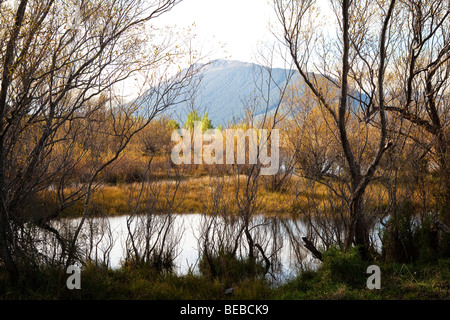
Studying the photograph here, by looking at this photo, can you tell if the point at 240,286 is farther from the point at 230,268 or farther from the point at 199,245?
the point at 199,245

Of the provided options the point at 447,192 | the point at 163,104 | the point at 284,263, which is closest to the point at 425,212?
the point at 447,192

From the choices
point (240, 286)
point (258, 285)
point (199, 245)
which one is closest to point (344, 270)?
point (258, 285)

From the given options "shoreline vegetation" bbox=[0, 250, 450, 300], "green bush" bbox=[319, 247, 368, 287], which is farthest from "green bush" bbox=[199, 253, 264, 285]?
"green bush" bbox=[319, 247, 368, 287]

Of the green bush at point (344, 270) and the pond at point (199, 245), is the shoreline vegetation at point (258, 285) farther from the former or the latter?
the pond at point (199, 245)

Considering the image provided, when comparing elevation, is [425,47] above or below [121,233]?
above

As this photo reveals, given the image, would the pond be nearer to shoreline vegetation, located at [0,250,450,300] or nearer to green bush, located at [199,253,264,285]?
green bush, located at [199,253,264,285]

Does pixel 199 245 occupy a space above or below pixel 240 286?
above

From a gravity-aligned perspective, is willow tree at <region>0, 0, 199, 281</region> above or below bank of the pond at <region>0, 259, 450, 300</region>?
above

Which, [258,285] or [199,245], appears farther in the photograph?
[199,245]

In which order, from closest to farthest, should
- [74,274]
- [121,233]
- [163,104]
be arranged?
[74,274] → [163,104] → [121,233]

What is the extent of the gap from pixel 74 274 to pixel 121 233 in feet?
12.5

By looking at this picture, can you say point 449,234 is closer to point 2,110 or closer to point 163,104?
point 163,104

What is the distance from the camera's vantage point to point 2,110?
14.2 ft
